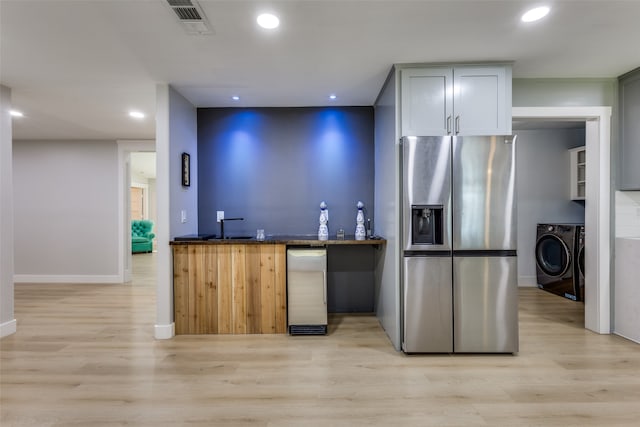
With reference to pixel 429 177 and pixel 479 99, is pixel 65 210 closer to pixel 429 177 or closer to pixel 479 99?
pixel 429 177

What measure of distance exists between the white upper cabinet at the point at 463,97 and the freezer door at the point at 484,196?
0.19 m

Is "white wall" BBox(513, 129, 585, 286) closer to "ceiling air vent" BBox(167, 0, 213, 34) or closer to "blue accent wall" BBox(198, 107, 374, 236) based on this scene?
"blue accent wall" BBox(198, 107, 374, 236)

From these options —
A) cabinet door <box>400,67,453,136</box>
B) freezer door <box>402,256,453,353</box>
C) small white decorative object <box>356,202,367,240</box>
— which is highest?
cabinet door <box>400,67,453,136</box>

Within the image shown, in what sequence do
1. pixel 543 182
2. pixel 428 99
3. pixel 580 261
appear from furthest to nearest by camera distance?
pixel 543 182 < pixel 580 261 < pixel 428 99

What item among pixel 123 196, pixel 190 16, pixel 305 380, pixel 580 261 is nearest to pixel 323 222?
pixel 305 380

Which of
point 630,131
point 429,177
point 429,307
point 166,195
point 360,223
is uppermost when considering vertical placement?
point 630,131

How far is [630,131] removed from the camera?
3143 mm

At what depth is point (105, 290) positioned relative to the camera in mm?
5137

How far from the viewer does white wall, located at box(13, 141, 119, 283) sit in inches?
224

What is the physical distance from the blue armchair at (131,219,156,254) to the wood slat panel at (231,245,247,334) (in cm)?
738

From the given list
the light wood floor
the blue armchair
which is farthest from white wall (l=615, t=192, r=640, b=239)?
the blue armchair

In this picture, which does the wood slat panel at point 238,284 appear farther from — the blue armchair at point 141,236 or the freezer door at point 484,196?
the blue armchair at point 141,236

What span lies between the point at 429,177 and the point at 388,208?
0.56 m

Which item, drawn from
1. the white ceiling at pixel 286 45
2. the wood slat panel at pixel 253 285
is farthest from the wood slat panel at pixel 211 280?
the white ceiling at pixel 286 45
